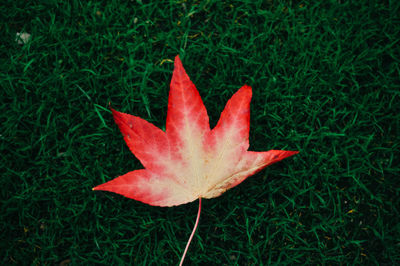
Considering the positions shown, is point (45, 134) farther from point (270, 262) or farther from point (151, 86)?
point (270, 262)

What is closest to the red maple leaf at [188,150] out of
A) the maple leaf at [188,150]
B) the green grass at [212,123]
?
the maple leaf at [188,150]

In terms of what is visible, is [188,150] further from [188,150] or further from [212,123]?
[212,123]

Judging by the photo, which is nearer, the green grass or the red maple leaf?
the red maple leaf

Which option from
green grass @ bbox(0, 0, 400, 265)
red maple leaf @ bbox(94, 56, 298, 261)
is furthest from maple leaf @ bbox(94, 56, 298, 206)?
green grass @ bbox(0, 0, 400, 265)

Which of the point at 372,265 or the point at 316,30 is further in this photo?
the point at 316,30

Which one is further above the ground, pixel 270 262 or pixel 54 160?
pixel 54 160

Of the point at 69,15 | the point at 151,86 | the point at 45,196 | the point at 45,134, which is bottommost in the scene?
the point at 45,196

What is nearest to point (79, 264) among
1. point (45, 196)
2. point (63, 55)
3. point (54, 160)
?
point (45, 196)

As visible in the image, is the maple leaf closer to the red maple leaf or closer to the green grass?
the red maple leaf
